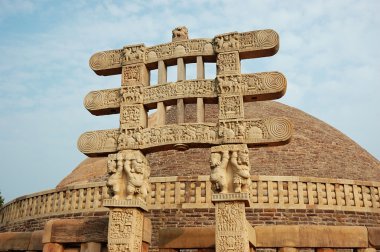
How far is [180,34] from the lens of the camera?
24.3 feet

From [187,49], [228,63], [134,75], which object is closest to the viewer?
[228,63]

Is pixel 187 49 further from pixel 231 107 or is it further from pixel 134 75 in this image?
pixel 231 107

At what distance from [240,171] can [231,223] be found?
30.3 inches

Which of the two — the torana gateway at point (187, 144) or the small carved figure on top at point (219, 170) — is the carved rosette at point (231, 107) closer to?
the torana gateway at point (187, 144)

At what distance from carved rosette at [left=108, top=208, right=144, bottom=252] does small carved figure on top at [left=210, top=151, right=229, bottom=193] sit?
4.54ft

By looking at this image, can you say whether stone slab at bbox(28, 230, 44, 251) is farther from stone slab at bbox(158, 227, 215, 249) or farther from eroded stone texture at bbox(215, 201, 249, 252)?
eroded stone texture at bbox(215, 201, 249, 252)

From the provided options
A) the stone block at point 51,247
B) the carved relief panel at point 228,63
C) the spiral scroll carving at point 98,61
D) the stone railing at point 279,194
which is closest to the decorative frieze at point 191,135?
the carved relief panel at point 228,63

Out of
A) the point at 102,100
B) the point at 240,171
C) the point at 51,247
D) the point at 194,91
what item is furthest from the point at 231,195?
the point at 51,247

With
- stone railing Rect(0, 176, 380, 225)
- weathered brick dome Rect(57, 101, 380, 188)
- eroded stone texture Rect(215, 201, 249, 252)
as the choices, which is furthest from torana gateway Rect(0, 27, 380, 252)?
weathered brick dome Rect(57, 101, 380, 188)

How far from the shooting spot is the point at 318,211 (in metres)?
9.71

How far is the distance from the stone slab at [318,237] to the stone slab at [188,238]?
962mm

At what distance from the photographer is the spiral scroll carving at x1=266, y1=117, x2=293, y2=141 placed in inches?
244

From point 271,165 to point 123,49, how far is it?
8.30m

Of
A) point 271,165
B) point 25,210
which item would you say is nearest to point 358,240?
point 271,165
